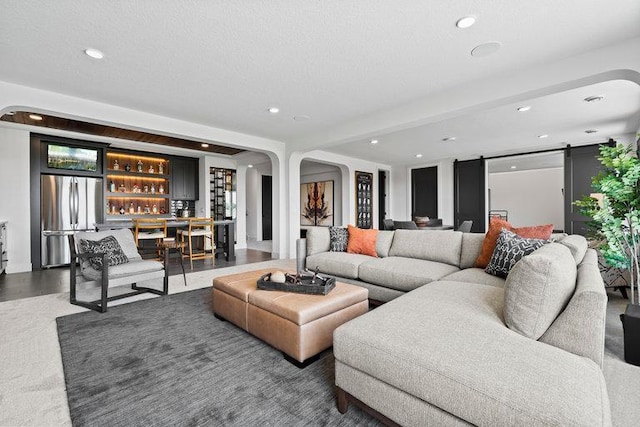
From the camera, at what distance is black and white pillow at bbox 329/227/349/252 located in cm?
404

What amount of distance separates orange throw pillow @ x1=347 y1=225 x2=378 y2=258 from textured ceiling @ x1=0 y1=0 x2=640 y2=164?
1.78 metres

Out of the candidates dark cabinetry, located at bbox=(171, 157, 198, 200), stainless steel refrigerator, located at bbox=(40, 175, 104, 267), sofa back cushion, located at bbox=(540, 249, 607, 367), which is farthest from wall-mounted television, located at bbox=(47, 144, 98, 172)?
sofa back cushion, located at bbox=(540, 249, 607, 367)

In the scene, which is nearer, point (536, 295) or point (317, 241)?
point (536, 295)

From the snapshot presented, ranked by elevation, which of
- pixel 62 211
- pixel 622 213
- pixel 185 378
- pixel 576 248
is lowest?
pixel 185 378

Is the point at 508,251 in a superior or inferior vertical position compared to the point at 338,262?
superior

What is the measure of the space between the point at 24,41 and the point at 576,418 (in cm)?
416

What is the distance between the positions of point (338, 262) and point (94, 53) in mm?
3162

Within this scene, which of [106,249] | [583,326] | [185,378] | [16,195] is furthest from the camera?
[16,195]

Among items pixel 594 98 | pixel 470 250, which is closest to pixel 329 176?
pixel 594 98

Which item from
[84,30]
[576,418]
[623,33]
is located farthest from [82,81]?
[623,33]

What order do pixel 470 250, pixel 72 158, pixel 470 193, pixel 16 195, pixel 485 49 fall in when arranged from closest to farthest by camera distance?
pixel 485 49, pixel 470 250, pixel 16 195, pixel 72 158, pixel 470 193

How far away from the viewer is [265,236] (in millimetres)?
10367

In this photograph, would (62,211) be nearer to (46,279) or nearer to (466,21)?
(46,279)

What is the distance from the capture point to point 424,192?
9.09 m
